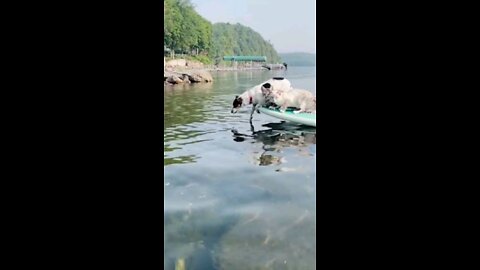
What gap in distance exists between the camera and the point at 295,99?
18.7ft

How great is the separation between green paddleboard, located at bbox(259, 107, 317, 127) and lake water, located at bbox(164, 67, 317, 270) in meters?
0.13

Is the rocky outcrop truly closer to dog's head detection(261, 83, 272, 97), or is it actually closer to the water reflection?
the water reflection

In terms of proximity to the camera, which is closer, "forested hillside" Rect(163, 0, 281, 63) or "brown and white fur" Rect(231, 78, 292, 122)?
"brown and white fur" Rect(231, 78, 292, 122)

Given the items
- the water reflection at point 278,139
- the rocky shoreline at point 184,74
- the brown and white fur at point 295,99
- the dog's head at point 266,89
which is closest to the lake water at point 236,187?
the water reflection at point 278,139

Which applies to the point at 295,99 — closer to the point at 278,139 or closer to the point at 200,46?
the point at 278,139

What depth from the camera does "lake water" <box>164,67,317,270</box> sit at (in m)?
2.58

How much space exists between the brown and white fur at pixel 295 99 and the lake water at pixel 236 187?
11 cm

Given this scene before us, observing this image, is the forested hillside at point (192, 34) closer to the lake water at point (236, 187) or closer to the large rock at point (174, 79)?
the large rock at point (174, 79)

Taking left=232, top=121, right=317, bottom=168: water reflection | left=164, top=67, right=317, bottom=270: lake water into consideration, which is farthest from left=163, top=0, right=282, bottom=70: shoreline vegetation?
left=232, top=121, right=317, bottom=168: water reflection

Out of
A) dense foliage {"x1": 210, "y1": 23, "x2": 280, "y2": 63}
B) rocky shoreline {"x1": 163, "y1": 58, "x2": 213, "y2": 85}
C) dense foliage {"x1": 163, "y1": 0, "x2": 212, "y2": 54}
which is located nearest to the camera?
→ dense foliage {"x1": 210, "y1": 23, "x2": 280, "y2": 63}

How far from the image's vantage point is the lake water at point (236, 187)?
2.58 m
